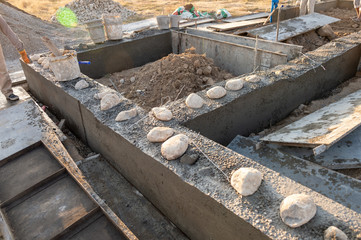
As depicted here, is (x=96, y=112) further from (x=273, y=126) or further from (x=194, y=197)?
(x=273, y=126)

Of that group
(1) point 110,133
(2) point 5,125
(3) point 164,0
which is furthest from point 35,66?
(3) point 164,0

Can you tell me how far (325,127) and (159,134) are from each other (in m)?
2.01

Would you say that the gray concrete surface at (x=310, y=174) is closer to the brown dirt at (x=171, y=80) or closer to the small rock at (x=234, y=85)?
the small rock at (x=234, y=85)

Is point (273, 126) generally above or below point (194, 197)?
below

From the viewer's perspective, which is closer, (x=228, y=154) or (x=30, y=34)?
(x=228, y=154)

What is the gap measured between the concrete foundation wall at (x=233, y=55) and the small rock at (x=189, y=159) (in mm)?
3664

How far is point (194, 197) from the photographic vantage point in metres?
2.09

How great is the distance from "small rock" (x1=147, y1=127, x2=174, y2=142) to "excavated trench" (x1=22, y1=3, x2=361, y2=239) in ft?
0.22

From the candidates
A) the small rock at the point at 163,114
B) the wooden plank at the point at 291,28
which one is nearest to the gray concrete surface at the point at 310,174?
the small rock at the point at 163,114

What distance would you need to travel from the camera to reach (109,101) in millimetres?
3328

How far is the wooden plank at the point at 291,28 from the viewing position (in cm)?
681

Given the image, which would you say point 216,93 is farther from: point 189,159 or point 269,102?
point 189,159

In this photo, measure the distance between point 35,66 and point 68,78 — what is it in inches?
53.7

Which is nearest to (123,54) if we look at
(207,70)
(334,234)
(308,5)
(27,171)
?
(207,70)
